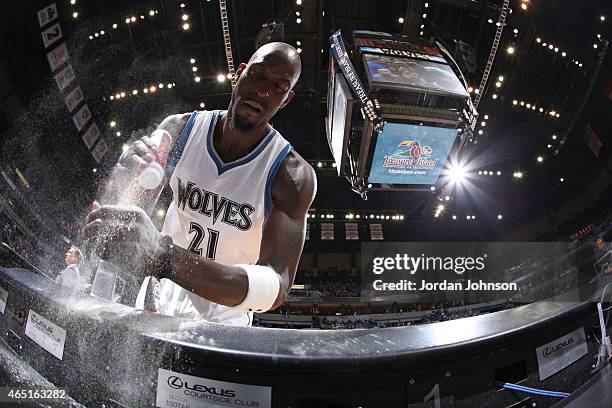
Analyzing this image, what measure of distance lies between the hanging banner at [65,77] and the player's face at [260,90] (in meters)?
2.25

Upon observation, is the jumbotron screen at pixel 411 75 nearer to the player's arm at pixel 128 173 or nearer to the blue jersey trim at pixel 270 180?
the blue jersey trim at pixel 270 180

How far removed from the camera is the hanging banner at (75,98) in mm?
3202

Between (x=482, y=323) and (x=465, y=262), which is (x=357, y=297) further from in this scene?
(x=482, y=323)

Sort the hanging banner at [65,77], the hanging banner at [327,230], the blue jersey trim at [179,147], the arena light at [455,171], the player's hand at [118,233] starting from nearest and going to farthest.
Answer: the player's hand at [118,233]
the blue jersey trim at [179,147]
the hanging banner at [65,77]
the arena light at [455,171]
the hanging banner at [327,230]

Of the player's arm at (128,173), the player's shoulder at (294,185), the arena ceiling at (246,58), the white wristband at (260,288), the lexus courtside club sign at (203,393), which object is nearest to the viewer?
the lexus courtside club sign at (203,393)

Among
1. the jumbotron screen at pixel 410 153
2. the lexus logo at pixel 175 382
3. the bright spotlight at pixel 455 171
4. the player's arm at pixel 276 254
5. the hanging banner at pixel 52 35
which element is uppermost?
the hanging banner at pixel 52 35

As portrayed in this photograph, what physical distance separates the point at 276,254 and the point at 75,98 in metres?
3.03

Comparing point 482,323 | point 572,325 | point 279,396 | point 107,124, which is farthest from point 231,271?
point 107,124

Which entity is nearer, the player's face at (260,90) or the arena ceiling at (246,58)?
the player's face at (260,90)

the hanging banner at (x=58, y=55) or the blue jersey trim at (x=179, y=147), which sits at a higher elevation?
the hanging banner at (x=58, y=55)

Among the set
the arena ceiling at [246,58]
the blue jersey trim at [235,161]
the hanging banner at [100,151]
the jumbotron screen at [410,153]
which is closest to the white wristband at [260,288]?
the blue jersey trim at [235,161]

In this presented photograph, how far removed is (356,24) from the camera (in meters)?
3.79

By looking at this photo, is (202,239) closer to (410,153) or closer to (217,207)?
(217,207)

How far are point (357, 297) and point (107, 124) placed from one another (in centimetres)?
1239
